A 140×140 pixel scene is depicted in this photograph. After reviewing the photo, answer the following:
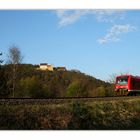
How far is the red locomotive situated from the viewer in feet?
78.4

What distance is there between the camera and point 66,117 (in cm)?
1315

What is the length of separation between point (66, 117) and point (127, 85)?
11.7 m

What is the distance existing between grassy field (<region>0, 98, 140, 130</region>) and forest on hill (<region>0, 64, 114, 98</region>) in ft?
12.6

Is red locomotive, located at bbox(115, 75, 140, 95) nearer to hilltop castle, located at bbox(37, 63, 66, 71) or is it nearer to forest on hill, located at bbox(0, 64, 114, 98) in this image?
forest on hill, located at bbox(0, 64, 114, 98)

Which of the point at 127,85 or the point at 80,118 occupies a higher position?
the point at 127,85

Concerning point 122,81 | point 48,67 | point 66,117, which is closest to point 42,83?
point 48,67

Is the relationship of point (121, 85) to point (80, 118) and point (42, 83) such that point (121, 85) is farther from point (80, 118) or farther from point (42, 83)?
point (80, 118)

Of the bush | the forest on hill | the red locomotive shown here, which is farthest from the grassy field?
the red locomotive

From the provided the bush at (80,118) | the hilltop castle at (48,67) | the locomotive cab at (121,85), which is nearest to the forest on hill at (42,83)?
the hilltop castle at (48,67)

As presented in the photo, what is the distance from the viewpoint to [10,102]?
1404 cm

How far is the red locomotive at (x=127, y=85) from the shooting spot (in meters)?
23.9

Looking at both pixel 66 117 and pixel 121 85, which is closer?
pixel 66 117
